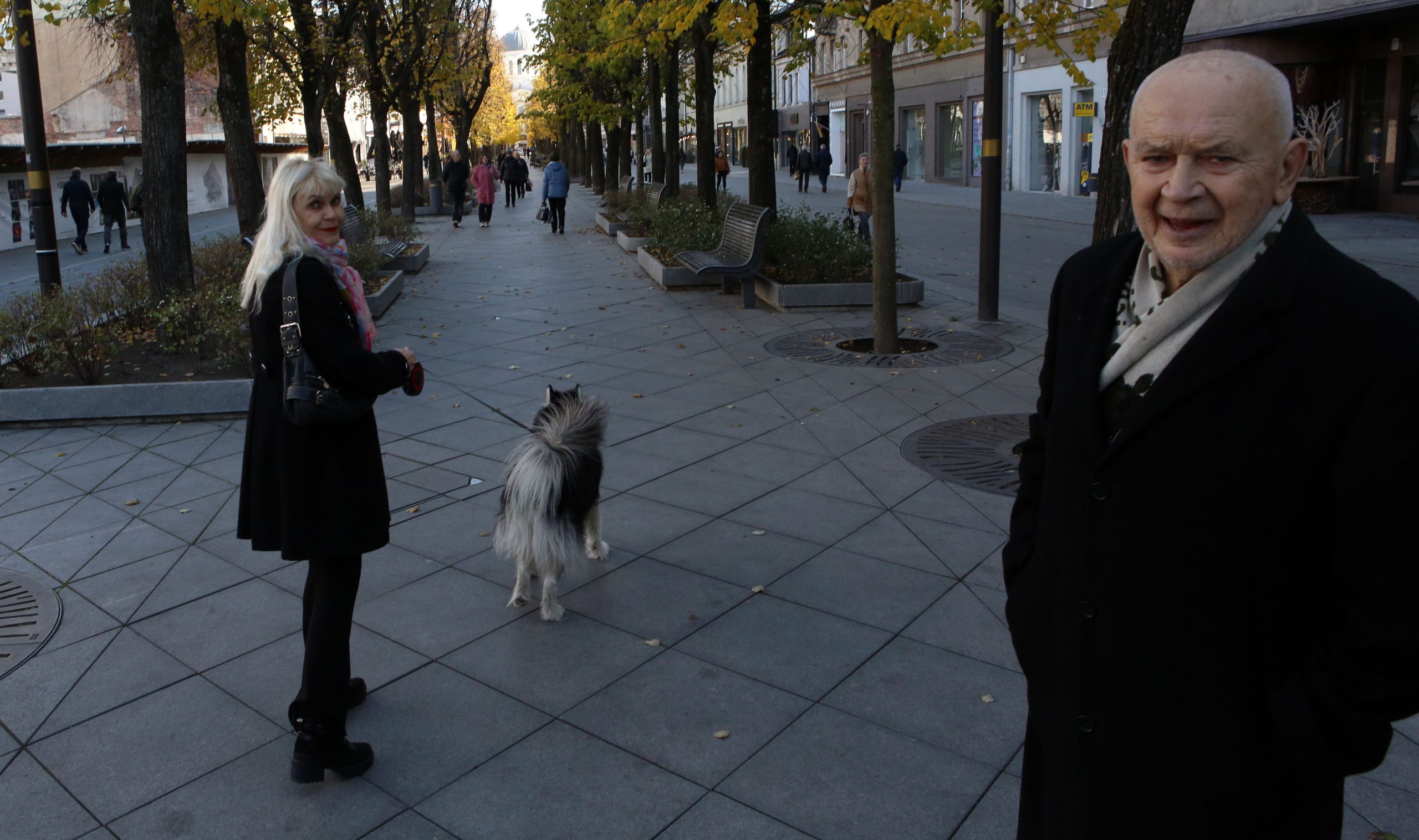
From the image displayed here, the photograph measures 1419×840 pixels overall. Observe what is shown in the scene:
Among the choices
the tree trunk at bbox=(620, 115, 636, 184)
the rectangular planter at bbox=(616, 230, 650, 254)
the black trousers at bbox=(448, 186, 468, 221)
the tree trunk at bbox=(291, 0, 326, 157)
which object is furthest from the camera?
the tree trunk at bbox=(620, 115, 636, 184)

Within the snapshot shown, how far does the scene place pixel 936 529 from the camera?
5.70 m

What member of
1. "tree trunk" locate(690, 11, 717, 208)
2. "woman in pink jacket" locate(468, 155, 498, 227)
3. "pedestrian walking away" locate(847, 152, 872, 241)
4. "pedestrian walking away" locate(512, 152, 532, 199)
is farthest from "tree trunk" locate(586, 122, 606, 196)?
"tree trunk" locate(690, 11, 717, 208)

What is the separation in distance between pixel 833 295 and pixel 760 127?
343cm

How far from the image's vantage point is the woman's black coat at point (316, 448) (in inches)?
132

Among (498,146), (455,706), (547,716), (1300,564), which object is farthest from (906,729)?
(498,146)

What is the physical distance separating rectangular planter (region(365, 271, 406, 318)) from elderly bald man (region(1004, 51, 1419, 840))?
34.4 feet

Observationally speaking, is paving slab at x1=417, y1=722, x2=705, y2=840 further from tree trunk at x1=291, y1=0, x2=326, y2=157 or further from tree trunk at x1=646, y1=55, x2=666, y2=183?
tree trunk at x1=646, y1=55, x2=666, y2=183

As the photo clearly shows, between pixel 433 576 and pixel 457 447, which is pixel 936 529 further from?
pixel 457 447

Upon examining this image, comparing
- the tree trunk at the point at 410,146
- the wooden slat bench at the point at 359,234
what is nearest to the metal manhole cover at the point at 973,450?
the wooden slat bench at the point at 359,234

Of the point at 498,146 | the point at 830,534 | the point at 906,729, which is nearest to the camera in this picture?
the point at 906,729

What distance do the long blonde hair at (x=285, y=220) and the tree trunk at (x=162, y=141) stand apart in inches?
287

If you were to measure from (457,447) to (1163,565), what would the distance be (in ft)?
20.2

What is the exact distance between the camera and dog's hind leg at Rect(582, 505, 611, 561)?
5.29 m

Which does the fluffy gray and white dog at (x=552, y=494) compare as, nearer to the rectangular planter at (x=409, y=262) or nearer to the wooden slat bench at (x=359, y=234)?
the wooden slat bench at (x=359, y=234)
